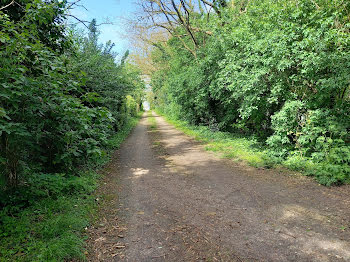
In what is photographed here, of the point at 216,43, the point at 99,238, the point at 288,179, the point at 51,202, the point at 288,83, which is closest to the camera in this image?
the point at 99,238

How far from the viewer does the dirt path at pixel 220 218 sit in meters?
2.99

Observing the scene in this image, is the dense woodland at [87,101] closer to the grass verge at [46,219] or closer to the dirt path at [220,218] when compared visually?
the grass verge at [46,219]

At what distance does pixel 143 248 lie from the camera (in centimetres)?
312

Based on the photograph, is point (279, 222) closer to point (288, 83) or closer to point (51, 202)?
point (51, 202)

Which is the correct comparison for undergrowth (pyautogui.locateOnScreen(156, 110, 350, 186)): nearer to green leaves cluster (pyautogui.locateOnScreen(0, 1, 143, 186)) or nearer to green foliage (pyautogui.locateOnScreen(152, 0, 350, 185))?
green foliage (pyautogui.locateOnScreen(152, 0, 350, 185))

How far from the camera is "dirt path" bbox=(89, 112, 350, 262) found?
9.80ft

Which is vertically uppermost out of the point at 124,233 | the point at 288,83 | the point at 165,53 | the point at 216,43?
the point at 165,53

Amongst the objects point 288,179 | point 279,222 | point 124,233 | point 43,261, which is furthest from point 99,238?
point 288,179

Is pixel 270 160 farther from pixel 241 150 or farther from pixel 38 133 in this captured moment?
pixel 38 133

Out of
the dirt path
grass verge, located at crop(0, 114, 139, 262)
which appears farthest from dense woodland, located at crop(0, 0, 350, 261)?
the dirt path

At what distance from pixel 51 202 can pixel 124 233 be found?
5.25 ft

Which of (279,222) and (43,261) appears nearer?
(43,261)

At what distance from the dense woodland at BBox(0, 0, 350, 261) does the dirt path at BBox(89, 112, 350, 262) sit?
1.79 feet

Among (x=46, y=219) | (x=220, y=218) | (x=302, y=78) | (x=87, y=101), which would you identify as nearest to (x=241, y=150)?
(x=302, y=78)
